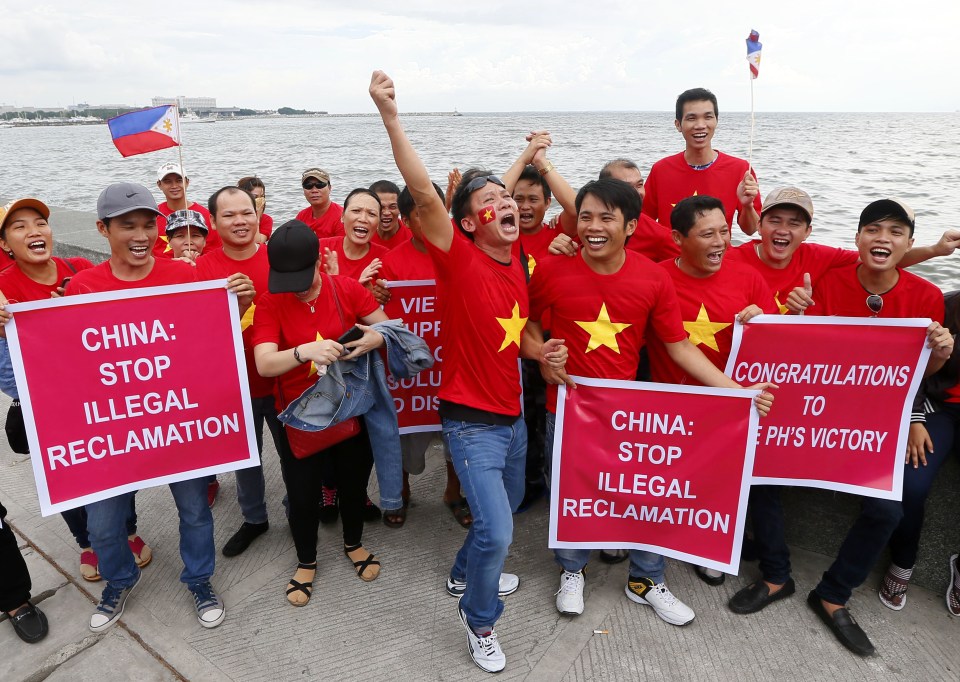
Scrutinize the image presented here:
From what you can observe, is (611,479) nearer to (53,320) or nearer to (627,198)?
(627,198)

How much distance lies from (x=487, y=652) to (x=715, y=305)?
80.6 inches

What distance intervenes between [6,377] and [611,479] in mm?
3049

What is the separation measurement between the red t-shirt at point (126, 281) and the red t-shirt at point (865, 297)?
11.1ft

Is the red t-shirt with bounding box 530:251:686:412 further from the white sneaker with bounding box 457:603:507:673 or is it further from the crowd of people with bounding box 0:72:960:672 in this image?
the white sneaker with bounding box 457:603:507:673

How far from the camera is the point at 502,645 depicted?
3125 mm

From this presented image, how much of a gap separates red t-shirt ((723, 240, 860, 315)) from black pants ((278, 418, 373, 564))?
2.34m

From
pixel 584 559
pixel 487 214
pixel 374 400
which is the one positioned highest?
pixel 487 214

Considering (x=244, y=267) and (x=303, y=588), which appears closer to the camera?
(x=303, y=588)

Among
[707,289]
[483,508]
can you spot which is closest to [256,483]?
[483,508]

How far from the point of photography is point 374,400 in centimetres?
335

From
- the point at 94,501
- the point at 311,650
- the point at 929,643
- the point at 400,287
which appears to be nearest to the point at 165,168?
the point at 400,287

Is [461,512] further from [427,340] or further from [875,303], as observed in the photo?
[875,303]

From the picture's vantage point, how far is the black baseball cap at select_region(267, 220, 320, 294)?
300 centimetres

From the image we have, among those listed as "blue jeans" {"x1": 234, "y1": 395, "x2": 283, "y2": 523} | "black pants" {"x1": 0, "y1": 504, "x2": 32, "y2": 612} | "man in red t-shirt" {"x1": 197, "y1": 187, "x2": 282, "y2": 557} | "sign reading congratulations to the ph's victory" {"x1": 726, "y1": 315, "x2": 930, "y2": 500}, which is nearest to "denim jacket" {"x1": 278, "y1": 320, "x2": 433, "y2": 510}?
"man in red t-shirt" {"x1": 197, "y1": 187, "x2": 282, "y2": 557}
